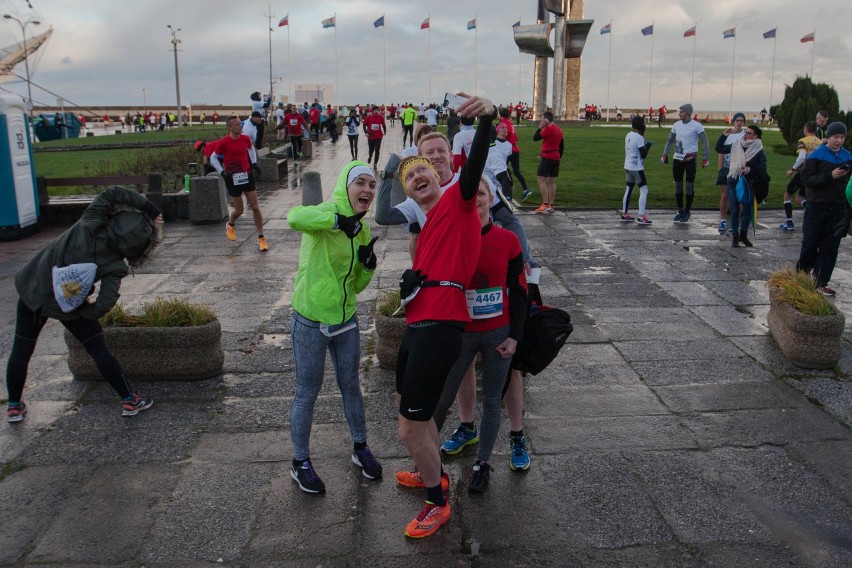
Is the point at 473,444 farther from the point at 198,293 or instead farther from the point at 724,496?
the point at 198,293

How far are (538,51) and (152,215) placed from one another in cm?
1622

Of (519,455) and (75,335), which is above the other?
(75,335)

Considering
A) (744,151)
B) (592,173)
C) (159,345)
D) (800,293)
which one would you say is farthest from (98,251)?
(592,173)

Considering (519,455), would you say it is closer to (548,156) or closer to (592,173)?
(548,156)

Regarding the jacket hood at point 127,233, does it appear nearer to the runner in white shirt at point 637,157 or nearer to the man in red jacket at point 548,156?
the runner in white shirt at point 637,157

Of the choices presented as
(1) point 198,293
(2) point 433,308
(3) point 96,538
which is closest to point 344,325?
(2) point 433,308

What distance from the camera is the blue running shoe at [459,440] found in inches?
183

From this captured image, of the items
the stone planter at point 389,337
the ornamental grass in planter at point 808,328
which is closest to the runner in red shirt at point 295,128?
the stone planter at point 389,337

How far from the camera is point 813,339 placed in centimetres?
604

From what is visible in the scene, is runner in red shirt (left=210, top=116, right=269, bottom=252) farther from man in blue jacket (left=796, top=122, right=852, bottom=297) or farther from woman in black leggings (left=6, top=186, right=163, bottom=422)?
man in blue jacket (left=796, top=122, right=852, bottom=297)

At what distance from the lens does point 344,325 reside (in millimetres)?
4156

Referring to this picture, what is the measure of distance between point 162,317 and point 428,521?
311 centimetres

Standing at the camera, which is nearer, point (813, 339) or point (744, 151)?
point (813, 339)

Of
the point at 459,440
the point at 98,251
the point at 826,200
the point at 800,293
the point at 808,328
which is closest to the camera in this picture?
the point at 459,440
